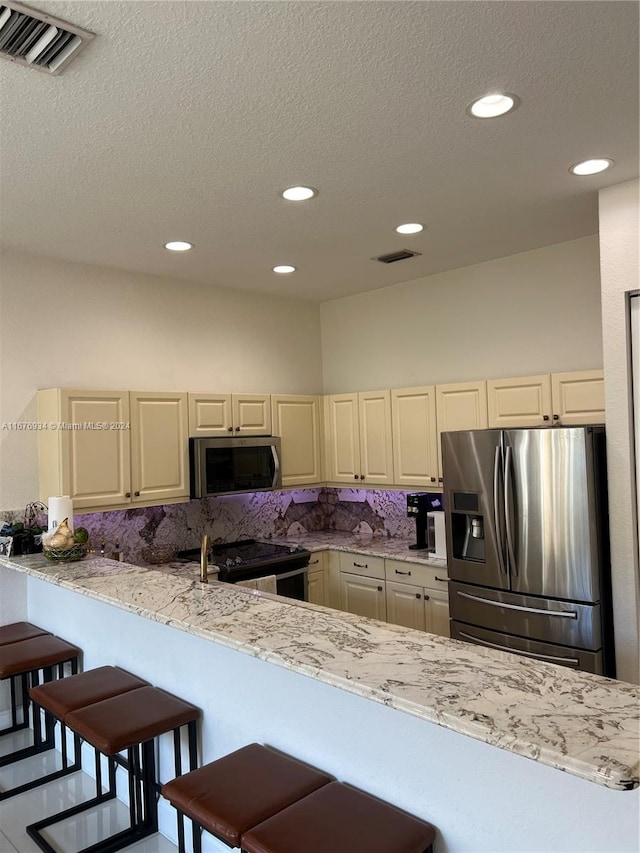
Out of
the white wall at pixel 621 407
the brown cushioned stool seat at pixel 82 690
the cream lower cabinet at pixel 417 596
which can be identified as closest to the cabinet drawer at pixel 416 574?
the cream lower cabinet at pixel 417 596

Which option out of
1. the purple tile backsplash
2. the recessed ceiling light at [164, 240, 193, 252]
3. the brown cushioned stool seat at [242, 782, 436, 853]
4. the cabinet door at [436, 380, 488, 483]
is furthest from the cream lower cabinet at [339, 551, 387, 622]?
the brown cushioned stool seat at [242, 782, 436, 853]

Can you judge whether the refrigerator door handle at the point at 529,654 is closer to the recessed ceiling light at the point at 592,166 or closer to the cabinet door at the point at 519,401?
the cabinet door at the point at 519,401

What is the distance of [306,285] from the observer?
4.88 m

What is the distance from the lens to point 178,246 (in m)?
3.73

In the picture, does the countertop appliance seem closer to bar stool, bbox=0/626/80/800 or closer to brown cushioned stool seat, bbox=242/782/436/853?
bar stool, bbox=0/626/80/800

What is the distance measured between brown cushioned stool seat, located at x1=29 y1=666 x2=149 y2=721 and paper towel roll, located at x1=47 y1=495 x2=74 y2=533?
3.16ft

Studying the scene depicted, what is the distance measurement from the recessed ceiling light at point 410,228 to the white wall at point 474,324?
977mm

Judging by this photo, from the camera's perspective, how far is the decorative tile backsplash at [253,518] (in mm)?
4207

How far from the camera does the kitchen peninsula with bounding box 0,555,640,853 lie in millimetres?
1281

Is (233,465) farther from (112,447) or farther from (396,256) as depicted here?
(396,256)

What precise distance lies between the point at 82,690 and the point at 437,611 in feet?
7.48

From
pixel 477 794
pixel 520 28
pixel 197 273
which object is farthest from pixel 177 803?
pixel 197 273

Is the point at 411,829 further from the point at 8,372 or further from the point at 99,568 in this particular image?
the point at 8,372

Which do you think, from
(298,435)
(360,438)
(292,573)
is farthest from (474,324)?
(292,573)
